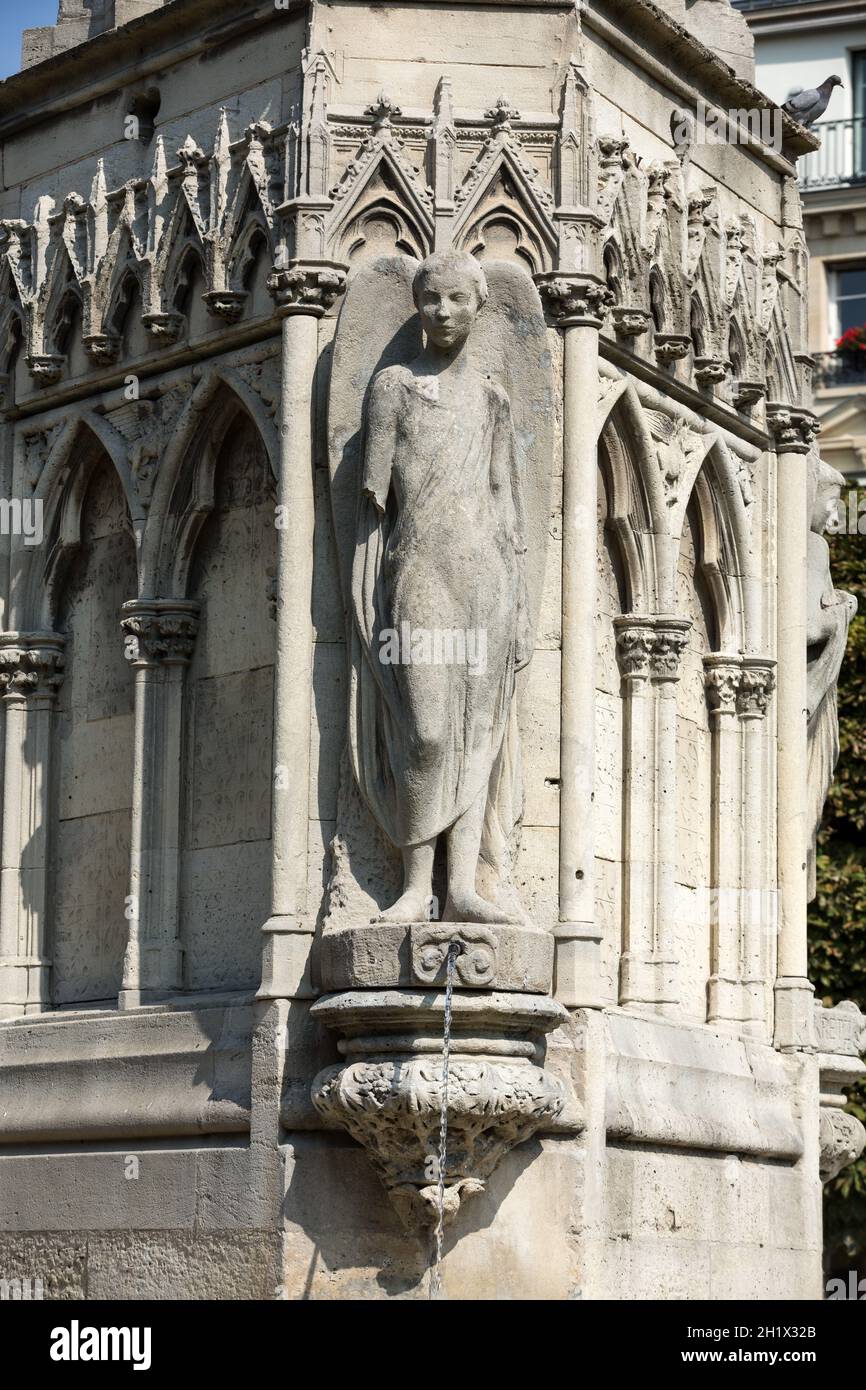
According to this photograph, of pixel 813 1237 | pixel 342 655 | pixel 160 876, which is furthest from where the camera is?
pixel 813 1237

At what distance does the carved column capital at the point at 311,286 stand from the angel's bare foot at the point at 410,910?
3.01 meters

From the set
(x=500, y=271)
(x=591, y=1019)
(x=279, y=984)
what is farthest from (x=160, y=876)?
(x=500, y=271)

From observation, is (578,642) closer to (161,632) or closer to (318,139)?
(161,632)

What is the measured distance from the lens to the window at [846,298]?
46.2 m

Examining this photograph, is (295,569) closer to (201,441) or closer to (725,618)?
(201,441)

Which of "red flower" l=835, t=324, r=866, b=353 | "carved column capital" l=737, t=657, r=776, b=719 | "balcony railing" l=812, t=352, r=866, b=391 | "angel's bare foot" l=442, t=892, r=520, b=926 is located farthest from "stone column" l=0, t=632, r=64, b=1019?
"balcony railing" l=812, t=352, r=866, b=391

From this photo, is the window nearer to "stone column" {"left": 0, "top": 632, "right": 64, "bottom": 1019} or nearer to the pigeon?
the pigeon

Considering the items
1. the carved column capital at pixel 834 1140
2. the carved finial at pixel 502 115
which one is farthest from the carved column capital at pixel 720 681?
the carved finial at pixel 502 115

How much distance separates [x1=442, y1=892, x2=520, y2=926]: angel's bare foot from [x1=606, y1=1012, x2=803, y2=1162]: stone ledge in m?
1.17

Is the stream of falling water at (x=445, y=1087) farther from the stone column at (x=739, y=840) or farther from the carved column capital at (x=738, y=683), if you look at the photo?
the carved column capital at (x=738, y=683)

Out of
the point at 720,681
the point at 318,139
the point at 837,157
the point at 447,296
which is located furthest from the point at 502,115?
the point at 837,157

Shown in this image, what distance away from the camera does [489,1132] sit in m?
13.4

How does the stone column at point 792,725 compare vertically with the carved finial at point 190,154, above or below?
below
